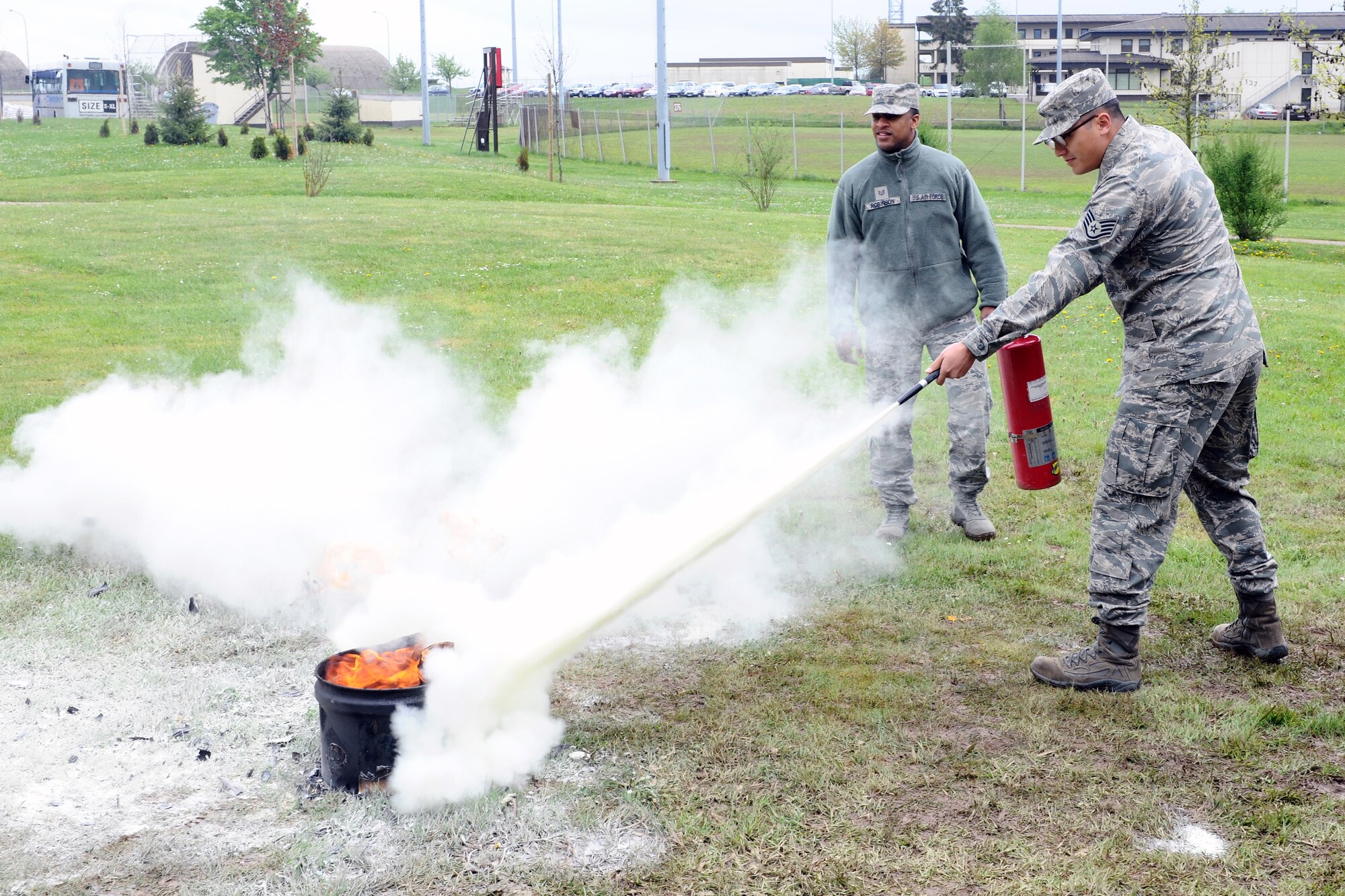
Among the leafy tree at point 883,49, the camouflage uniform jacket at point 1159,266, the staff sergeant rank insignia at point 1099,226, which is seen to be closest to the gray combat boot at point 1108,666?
the camouflage uniform jacket at point 1159,266

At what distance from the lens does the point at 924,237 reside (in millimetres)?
5988

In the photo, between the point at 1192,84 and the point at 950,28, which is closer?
the point at 1192,84

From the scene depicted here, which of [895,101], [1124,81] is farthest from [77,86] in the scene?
[895,101]

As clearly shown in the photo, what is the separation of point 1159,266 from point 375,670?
319 cm

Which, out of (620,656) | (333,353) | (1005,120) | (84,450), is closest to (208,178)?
(333,353)

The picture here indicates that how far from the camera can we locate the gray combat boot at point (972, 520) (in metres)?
6.20

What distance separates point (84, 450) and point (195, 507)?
0.84 m

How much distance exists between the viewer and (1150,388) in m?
4.19

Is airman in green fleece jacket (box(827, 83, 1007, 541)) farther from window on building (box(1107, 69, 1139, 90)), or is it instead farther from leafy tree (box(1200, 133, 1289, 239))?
window on building (box(1107, 69, 1139, 90))

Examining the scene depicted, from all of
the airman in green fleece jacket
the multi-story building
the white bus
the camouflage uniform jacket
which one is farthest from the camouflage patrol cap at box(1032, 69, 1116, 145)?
the white bus

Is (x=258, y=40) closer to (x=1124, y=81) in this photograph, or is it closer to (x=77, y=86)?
(x=77, y=86)

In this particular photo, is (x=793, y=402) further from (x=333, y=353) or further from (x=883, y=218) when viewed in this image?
(x=333, y=353)

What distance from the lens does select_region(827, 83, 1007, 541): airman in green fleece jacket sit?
5961mm

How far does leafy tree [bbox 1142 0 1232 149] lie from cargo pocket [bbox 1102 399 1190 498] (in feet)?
76.8
